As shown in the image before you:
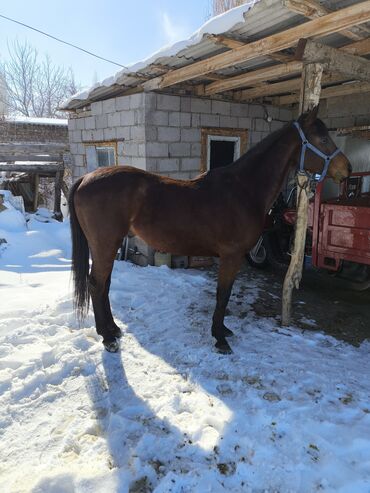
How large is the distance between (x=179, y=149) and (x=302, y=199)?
2927 mm

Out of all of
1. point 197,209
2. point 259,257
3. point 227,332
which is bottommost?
point 227,332

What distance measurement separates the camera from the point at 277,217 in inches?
235

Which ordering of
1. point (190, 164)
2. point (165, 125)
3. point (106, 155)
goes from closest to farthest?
point (165, 125) < point (190, 164) < point (106, 155)

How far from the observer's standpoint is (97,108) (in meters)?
6.77

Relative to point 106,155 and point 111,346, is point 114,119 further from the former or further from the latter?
point 111,346

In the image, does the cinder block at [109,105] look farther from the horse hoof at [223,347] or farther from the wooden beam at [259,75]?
the horse hoof at [223,347]

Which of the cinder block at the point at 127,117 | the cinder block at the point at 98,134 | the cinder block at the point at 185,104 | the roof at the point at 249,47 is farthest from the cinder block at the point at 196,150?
the cinder block at the point at 98,134

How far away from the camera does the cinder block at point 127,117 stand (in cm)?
582

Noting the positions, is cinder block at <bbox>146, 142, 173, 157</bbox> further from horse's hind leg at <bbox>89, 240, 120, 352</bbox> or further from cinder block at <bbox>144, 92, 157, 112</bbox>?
horse's hind leg at <bbox>89, 240, 120, 352</bbox>

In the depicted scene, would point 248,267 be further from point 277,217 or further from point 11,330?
point 11,330

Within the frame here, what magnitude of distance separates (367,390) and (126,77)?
17.0ft

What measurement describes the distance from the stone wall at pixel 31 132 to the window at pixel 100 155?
10241 millimetres

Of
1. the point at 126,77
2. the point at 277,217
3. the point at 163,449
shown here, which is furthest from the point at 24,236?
the point at 163,449

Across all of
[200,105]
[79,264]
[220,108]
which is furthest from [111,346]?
[220,108]
